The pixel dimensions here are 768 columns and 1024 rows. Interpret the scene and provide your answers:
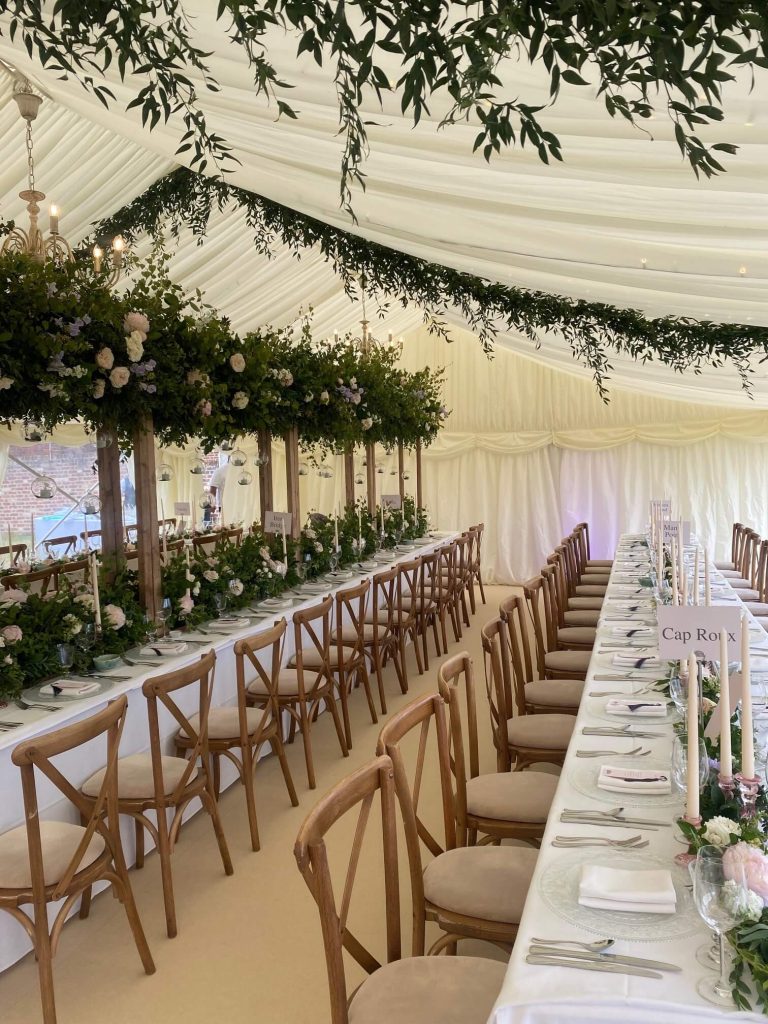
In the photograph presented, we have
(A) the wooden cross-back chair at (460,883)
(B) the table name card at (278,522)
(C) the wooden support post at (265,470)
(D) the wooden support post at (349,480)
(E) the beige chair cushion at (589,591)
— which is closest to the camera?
(A) the wooden cross-back chair at (460,883)

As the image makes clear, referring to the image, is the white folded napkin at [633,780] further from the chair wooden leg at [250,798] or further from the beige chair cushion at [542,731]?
the chair wooden leg at [250,798]

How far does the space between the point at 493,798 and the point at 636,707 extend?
2.21 feet

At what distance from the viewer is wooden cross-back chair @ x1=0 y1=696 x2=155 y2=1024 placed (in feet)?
8.41

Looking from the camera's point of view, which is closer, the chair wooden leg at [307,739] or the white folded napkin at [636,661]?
the white folded napkin at [636,661]

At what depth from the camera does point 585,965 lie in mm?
1680

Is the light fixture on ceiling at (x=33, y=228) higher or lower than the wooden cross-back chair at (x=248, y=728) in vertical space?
higher

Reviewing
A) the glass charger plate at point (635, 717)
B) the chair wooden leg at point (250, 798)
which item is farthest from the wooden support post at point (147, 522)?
the glass charger plate at point (635, 717)

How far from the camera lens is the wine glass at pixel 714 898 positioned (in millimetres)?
1615

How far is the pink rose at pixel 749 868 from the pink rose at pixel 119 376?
3.53m

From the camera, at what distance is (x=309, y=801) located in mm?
4668

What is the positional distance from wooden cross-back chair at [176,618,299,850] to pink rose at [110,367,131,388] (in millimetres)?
1417

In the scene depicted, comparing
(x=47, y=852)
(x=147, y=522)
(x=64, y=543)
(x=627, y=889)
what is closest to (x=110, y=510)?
(x=147, y=522)

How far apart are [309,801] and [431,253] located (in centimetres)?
307

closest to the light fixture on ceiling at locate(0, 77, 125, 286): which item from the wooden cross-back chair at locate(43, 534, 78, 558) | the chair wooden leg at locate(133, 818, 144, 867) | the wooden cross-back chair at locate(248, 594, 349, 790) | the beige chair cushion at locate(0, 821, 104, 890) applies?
the wooden cross-back chair at locate(248, 594, 349, 790)
